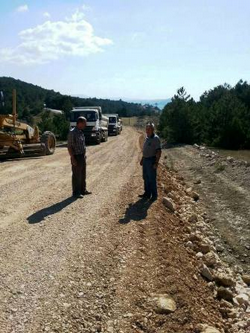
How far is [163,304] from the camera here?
15.8 feet

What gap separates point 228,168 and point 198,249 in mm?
10442

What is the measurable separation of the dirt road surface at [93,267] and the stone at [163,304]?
76 mm

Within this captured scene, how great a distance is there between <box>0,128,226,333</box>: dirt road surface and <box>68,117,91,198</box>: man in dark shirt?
384 mm

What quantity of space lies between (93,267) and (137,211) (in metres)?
3.15

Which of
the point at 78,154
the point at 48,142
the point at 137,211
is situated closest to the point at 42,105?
the point at 48,142

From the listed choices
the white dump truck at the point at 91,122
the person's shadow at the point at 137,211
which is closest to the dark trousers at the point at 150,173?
the person's shadow at the point at 137,211

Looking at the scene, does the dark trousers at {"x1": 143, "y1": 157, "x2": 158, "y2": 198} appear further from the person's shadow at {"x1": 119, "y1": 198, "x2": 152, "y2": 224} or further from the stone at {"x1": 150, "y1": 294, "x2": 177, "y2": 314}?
the stone at {"x1": 150, "y1": 294, "x2": 177, "y2": 314}

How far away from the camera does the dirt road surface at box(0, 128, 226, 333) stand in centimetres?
443

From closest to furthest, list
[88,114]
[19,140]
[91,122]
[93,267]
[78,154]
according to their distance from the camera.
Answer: [93,267], [78,154], [19,140], [91,122], [88,114]

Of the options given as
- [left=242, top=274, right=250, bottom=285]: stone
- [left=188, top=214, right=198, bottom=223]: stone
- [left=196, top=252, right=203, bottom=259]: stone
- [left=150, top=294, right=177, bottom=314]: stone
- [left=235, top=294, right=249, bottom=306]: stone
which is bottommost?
[left=242, top=274, right=250, bottom=285]: stone

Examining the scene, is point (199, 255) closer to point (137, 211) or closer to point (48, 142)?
point (137, 211)

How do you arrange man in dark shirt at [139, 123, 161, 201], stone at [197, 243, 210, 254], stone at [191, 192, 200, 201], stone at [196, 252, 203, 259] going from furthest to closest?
stone at [191, 192, 200, 201] < man in dark shirt at [139, 123, 161, 201] < stone at [197, 243, 210, 254] < stone at [196, 252, 203, 259]

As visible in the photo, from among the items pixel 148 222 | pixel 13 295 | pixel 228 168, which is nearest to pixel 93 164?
pixel 228 168

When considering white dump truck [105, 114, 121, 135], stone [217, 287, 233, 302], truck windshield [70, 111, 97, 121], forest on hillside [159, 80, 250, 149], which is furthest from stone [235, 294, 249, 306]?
white dump truck [105, 114, 121, 135]
